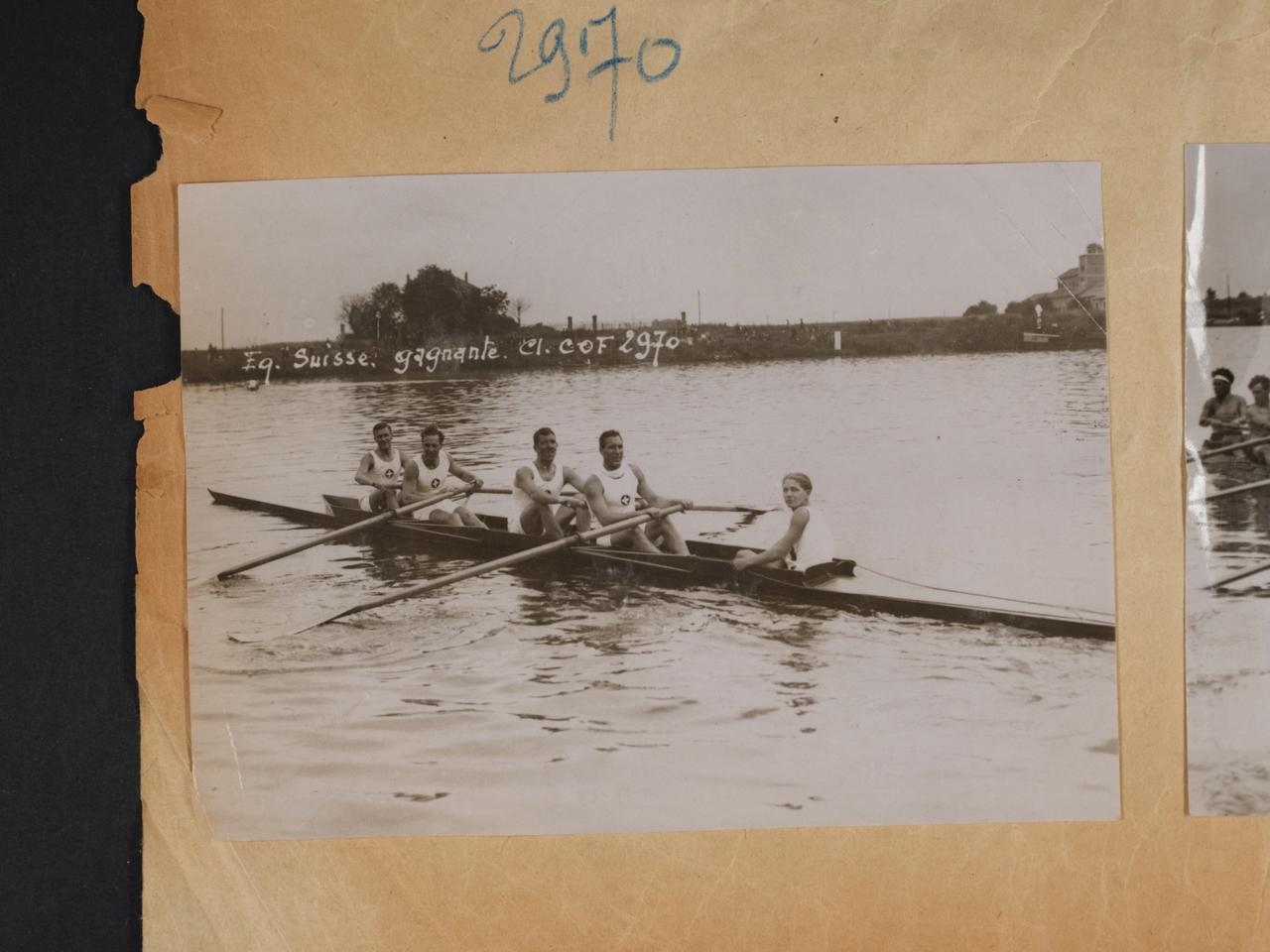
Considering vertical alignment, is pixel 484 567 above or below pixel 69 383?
below

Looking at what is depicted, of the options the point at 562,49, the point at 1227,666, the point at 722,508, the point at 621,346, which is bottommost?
the point at 1227,666

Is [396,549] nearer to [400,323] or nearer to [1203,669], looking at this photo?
[400,323]

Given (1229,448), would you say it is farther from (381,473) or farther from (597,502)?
(381,473)

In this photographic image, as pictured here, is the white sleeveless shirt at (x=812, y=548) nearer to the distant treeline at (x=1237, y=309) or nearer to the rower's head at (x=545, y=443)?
the rower's head at (x=545, y=443)

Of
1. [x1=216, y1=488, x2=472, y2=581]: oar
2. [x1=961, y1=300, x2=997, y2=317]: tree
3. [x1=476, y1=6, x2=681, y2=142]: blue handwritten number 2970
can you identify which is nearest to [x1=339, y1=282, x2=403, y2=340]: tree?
[x1=216, y1=488, x2=472, y2=581]: oar

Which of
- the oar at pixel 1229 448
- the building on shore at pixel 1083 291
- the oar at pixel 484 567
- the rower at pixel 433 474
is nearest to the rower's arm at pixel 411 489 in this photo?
the rower at pixel 433 474
